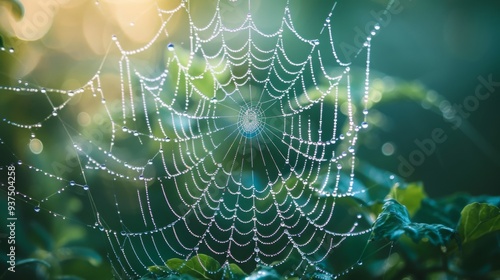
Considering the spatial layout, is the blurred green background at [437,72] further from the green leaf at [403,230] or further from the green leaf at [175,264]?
the green leaf at [175,264]

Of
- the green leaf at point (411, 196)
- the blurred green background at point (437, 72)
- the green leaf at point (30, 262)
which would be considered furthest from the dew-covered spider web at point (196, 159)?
the blurred green background at point (437, 72)

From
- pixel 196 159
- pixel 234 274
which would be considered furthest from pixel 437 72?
pixel 234 274

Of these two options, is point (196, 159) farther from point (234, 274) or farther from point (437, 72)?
point (437, 72)

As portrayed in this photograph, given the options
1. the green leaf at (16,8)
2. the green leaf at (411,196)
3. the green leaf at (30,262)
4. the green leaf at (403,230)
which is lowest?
the green leaf at (30,262)

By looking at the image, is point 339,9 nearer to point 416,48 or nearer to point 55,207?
point 416,48

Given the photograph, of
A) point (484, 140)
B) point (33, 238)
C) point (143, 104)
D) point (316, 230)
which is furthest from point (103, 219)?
point (484, 140)

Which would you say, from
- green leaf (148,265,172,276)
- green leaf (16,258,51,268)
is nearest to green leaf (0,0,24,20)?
green leaf (16,258,51,268)
